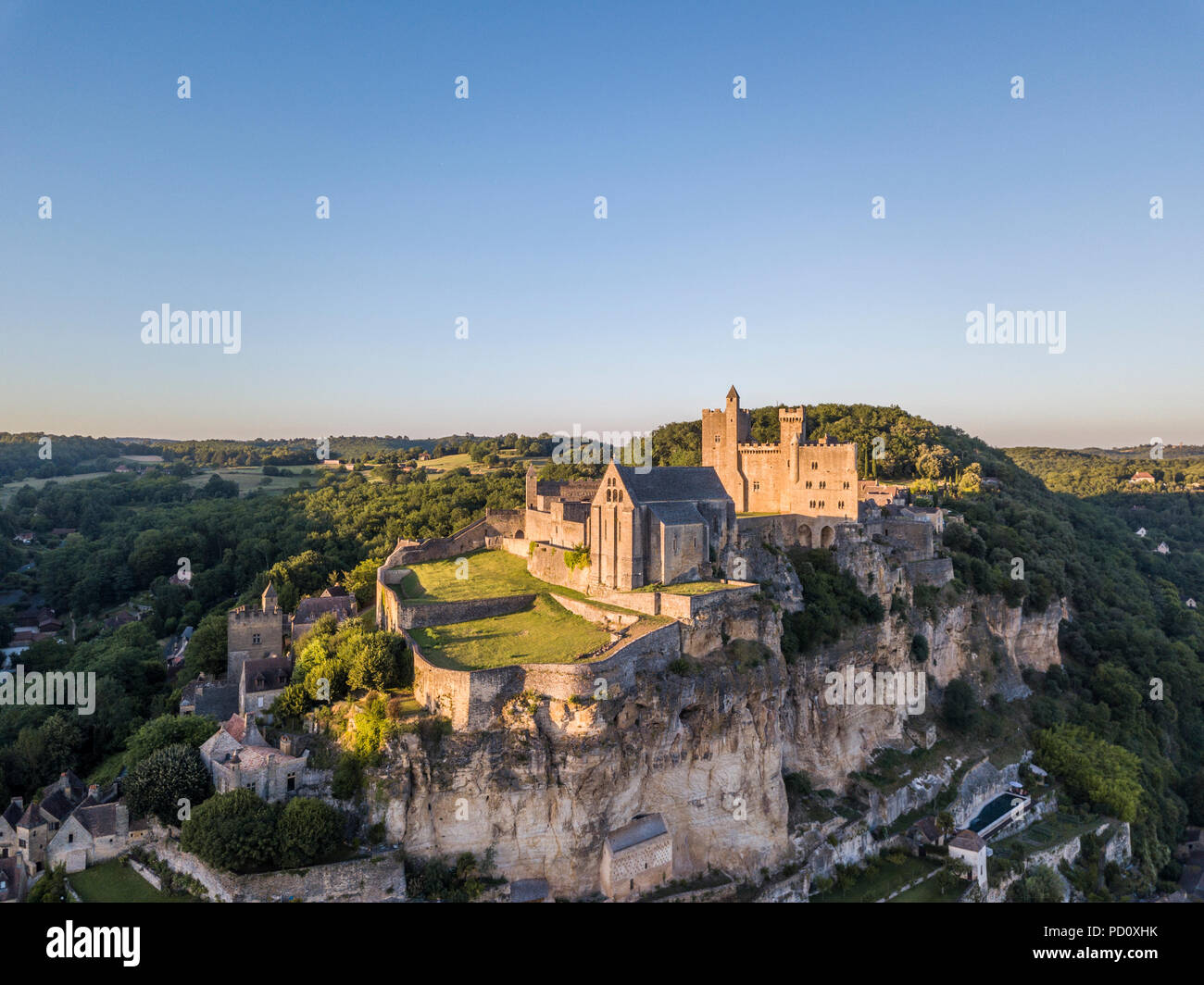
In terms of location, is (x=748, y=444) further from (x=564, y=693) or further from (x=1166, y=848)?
(x=1166, y=848)

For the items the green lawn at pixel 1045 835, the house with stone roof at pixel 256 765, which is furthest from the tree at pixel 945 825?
the house with stone roof at pixel 256 765

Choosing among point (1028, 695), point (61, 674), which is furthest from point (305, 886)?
point (1028, 695)

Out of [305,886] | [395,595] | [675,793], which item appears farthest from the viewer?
[395,595]

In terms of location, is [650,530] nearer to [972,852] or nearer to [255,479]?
[972,852]

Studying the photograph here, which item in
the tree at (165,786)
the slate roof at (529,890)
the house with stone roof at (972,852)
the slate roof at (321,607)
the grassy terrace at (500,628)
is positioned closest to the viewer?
the slate roof at (529,890)

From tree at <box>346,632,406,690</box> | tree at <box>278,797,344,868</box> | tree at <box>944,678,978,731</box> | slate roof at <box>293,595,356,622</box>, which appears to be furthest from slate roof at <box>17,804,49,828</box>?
tree at <box>944,678,978,731</box>

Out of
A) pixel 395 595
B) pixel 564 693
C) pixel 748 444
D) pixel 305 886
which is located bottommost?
pixel 305 886

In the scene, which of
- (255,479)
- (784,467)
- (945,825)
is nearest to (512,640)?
(945,825)

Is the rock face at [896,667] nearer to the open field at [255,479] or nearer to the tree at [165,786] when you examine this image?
the tree at [165,786]
